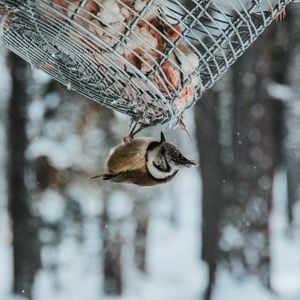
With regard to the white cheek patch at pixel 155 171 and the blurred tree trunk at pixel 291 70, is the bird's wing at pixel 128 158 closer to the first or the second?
the white cheek patch at pixel 155 171

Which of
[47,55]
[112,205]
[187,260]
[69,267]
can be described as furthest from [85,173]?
Result: [47,55]

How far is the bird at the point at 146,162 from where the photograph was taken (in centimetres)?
161

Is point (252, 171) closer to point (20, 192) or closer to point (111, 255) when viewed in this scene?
point (111, 255)

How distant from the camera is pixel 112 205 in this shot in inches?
251

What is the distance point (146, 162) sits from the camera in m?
1.68

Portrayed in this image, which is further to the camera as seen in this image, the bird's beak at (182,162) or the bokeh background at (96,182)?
the bokeh background at (96,182)

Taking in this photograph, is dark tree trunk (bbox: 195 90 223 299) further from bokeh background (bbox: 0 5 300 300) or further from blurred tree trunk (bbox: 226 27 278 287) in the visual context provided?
blurred tree trunk (bbox: 226 27 278 287)

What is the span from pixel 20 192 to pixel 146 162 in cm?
420

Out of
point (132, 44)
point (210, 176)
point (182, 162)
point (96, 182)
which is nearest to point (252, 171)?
point (210, 176)

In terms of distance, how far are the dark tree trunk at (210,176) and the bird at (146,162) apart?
13.1 ft

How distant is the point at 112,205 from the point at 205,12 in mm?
5143

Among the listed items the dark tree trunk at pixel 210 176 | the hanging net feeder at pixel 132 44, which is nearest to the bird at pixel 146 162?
the hanging net feeder at pixel 132 44

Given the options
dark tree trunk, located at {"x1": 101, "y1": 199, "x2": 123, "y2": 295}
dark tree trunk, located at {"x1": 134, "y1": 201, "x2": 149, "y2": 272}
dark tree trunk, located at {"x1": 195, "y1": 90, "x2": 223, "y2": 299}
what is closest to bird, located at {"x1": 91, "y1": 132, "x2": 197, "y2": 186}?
dark tree trunk, located at {"x1": 195, "y1": 90, "x2": 223, "y2": 299}

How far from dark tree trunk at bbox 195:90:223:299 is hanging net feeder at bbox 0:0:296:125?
13.7 feet
